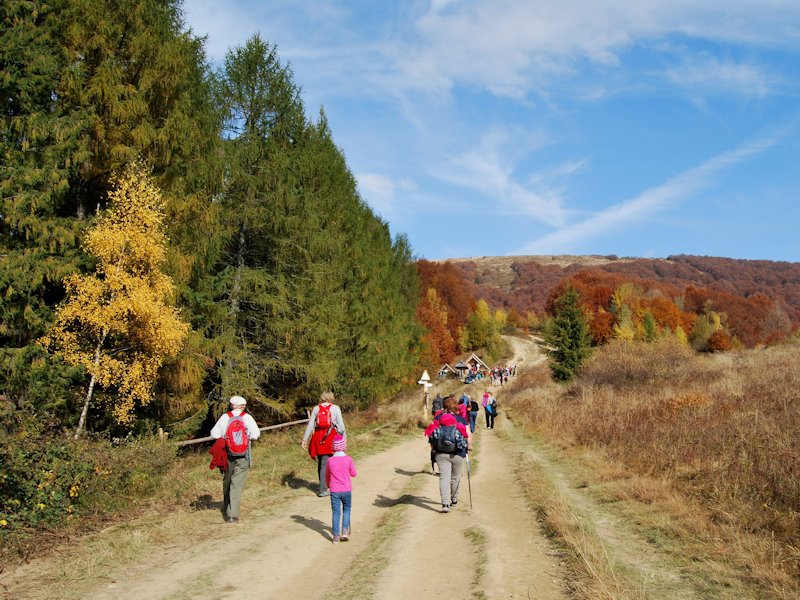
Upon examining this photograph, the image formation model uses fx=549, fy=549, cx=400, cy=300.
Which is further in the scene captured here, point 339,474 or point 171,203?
point 171,203

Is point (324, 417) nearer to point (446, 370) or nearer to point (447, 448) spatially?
point (447, 448)

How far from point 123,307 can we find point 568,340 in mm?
39726

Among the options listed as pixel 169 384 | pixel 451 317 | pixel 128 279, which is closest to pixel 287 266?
pixel 169 384

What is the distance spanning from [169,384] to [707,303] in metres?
140

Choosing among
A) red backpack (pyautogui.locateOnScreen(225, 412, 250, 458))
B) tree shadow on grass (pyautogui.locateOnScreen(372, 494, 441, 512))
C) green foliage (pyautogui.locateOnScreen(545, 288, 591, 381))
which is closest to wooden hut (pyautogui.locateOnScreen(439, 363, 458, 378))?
green foliage (pyautogui.locateOnScreen(545, 288, 591, 381))

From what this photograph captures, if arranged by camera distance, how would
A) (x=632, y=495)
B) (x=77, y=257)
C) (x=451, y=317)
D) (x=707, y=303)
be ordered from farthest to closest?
(x=707, y=303) < (x=451, y=317) < (x=77, y=257) < (x=632, y=495)

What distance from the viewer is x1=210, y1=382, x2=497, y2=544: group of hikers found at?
26.7ft

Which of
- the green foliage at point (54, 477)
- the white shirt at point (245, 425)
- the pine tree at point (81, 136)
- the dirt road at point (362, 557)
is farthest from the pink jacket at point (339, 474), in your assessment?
the pine tree at point (81, 136)

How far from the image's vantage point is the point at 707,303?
12988 centimetres

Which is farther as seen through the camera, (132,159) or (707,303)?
(707,303)

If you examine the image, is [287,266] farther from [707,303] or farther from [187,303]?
[707,303]

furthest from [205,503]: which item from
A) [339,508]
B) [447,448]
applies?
[447,448]

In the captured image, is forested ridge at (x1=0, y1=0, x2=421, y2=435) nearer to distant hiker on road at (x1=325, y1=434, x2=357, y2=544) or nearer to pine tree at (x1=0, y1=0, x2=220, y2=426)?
pine tree at (x1=0, y1=0, x2=220, y2=426)

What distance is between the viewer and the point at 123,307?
12273 millimetres
